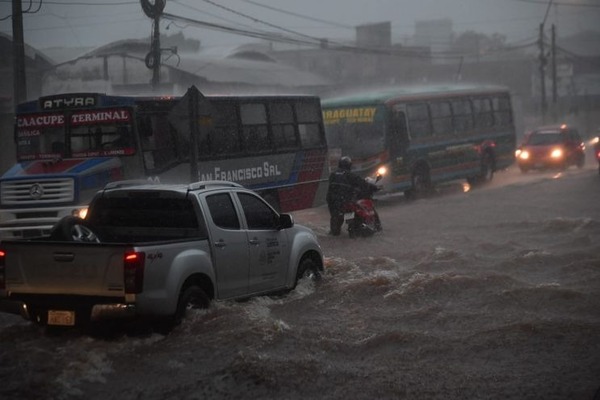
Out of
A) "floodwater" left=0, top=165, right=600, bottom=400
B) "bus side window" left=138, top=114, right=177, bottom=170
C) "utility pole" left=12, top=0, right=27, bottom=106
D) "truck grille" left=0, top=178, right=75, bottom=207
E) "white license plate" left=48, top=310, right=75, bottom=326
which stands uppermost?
"utility pole" left=12, top=0, right=27, bottom=106

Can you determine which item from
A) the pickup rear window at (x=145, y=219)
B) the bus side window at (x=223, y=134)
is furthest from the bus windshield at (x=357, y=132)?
the pickup rear window at (x=145, y=219)

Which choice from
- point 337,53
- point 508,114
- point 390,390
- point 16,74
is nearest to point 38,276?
point 390,390

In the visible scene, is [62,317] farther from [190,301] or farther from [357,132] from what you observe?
[357,132]

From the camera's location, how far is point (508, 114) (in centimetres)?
3334

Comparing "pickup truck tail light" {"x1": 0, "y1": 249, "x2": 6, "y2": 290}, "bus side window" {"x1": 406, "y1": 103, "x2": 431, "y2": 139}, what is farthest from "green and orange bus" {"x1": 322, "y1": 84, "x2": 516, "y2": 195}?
"pickup truck tail light" {"x1": 0, "y1": 249, "x2": 6, "y2": 290}

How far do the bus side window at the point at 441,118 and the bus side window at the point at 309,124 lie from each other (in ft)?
21.5

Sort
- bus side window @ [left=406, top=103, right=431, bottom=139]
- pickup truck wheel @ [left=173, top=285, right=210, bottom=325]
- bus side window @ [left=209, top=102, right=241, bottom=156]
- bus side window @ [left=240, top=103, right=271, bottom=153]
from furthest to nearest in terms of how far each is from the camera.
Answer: bus side window @ [left=406, top=103, right=431, bottom=139] < bus side window @ [left=240, top=103, right=271, bottom=153] < bus side window @ [left=209, top=102, right=241, bottom=156] < pickup truck wheel @ [left=173, top=285, right=210, bottom=325]

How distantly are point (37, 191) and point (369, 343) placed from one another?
28.4ft

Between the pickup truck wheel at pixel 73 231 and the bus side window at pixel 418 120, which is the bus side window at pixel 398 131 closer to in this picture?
the bus side window at pixel 418 120

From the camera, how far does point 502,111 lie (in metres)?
32.8

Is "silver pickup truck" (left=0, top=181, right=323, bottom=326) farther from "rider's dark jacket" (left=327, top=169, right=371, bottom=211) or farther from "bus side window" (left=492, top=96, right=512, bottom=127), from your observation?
"bus side window" (left=492, top=96, right=512, bottom=127)

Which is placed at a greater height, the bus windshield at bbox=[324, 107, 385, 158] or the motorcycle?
the bus windshield at bbox=[324, 107, 385, 158]

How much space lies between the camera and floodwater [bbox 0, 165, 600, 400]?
25.1ft

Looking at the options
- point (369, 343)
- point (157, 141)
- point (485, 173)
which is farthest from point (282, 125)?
point (485, 173)
